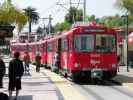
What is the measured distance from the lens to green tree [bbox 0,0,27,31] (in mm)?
51938

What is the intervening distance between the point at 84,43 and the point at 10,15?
71.3 feet

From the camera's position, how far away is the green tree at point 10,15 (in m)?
51.9

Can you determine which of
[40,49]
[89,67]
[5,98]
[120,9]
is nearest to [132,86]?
[89,67]

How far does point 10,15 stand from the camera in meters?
54.3

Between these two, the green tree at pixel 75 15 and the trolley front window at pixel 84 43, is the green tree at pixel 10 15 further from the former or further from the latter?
the green tree at pixel 75 15

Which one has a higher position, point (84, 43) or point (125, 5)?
point (125, 5)

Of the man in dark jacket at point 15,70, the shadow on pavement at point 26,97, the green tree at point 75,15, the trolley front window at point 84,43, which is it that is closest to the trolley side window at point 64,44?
the trolley front window at point 84,43

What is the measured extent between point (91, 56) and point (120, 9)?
178ft

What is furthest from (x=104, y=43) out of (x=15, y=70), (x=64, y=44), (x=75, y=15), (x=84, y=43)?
(x=75, y=15)

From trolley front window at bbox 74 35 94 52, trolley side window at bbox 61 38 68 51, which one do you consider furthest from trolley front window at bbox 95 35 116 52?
trolley side window at bbox 61 38 68 51

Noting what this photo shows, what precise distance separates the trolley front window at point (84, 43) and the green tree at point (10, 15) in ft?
58.5

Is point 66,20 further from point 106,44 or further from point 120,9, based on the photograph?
point 106,44

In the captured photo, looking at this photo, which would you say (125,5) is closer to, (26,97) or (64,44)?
(64,44)

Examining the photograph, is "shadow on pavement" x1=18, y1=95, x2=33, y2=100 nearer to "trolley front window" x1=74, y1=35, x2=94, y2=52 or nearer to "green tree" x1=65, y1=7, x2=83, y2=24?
"trolley front window" x1=74, y1=35, x2=94, y2=52
